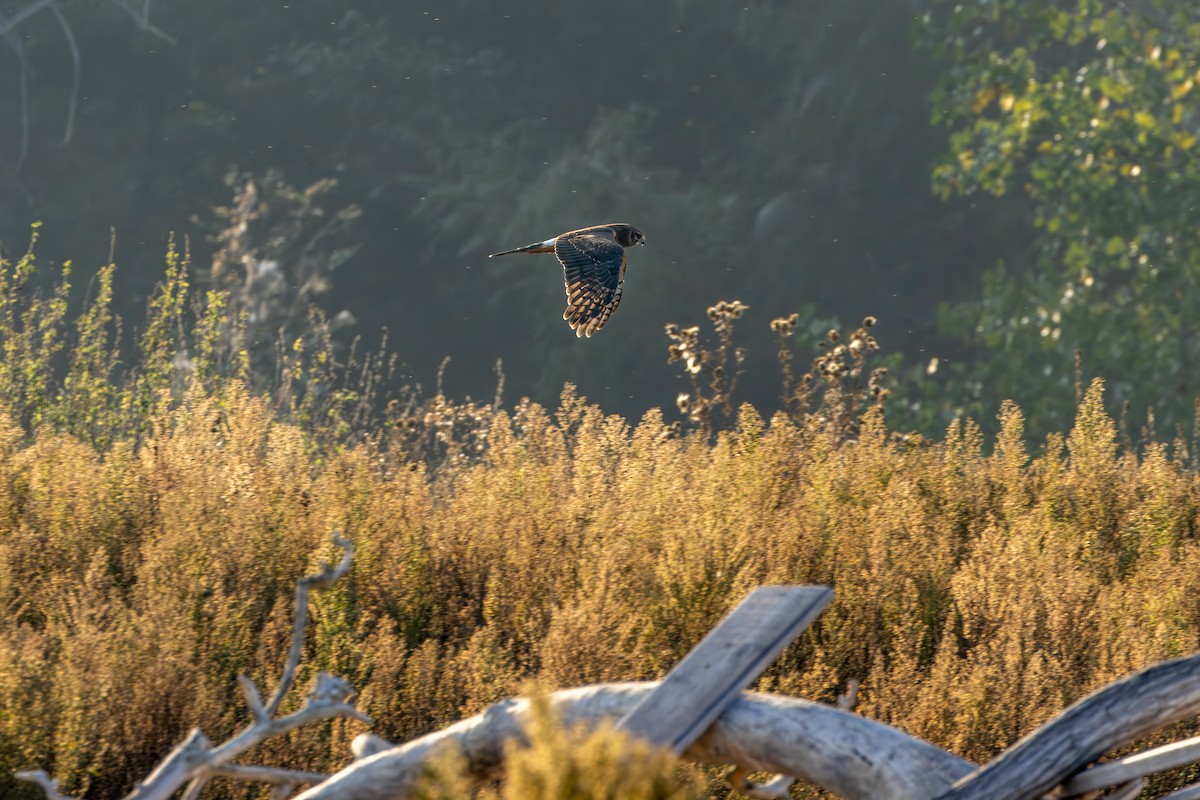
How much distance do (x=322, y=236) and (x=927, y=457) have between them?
922 centimetres

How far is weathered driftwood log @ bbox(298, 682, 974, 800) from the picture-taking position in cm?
219

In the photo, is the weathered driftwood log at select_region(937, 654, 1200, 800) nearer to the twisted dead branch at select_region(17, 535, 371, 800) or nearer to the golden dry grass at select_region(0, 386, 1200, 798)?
the twisted dead branch at select_region(17, 535, 371, 800)

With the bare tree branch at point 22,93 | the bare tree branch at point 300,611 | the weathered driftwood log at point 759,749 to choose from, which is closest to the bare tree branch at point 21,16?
the bare tree branch at point 22,93

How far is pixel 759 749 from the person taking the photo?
2.30 meters

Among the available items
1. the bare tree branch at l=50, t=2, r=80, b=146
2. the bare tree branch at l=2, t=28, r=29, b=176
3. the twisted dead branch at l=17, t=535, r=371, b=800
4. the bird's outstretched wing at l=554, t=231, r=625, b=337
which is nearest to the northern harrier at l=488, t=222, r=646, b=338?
the bird's outstretched wing at l=554, t=231, r=625, b=337

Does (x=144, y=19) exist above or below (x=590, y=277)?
above

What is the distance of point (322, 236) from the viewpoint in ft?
45.2

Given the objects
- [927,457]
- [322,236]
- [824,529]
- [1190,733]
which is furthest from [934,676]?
[322,236]

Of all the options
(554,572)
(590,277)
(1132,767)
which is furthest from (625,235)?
(1132,767)

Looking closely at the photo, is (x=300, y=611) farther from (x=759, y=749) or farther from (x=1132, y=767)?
(x=1132, y=767)

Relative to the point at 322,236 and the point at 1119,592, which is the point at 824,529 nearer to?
the point at 1119,592

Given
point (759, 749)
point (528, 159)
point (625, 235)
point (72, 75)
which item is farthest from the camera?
point (72, 75)

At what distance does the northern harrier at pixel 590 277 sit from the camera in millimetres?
5016

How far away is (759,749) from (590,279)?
300cm
